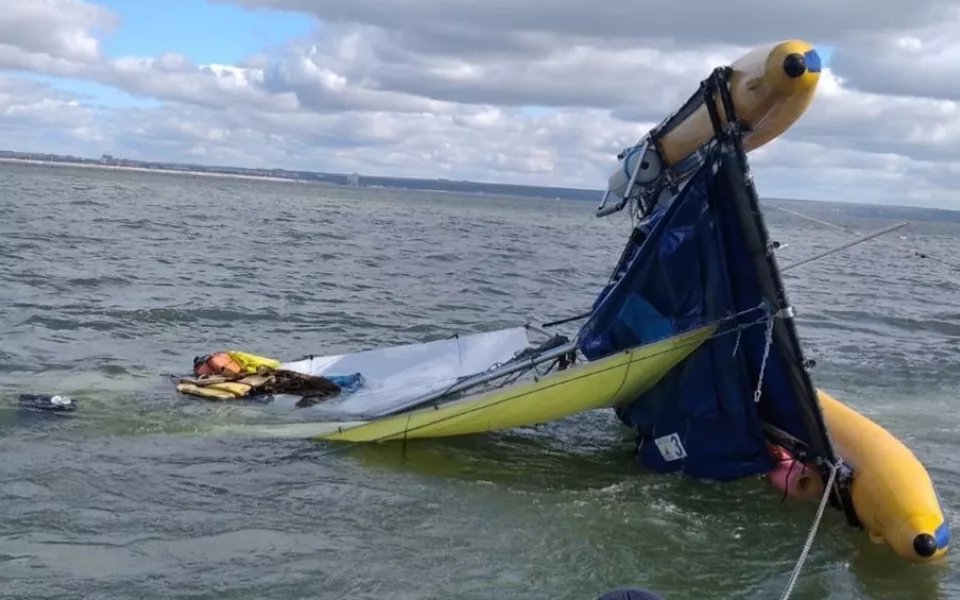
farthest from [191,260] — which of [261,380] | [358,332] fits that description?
[261,380]

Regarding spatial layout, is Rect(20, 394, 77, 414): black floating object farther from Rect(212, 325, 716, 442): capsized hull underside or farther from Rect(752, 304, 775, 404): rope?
Rect(752, 304, 775, 404): rope

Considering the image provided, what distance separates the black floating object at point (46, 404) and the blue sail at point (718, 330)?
6.13m

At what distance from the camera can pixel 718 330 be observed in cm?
941

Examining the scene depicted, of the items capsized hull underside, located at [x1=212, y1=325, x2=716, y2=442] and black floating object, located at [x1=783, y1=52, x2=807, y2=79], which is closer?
black floating object, located at [x1=783, y1=52, x2=807, y2=79]

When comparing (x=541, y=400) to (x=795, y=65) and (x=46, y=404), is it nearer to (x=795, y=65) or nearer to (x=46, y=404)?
(x=795, y=65)

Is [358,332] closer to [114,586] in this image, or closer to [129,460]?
[129,460]

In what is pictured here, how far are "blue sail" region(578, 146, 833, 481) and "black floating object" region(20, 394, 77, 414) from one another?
6.13 metres

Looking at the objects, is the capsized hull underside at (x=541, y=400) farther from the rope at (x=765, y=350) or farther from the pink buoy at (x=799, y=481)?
the pink buoy at (x=799, y=481)

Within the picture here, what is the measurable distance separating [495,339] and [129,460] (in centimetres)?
473

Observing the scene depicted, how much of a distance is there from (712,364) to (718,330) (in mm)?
350

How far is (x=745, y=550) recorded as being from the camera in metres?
8.34

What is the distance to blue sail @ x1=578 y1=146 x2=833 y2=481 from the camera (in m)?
9.02

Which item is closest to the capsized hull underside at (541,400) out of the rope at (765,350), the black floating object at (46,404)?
the rope at (765,350)

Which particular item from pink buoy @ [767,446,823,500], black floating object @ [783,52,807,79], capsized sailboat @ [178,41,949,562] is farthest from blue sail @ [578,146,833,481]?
black floating object @ [783,52,807,79]
